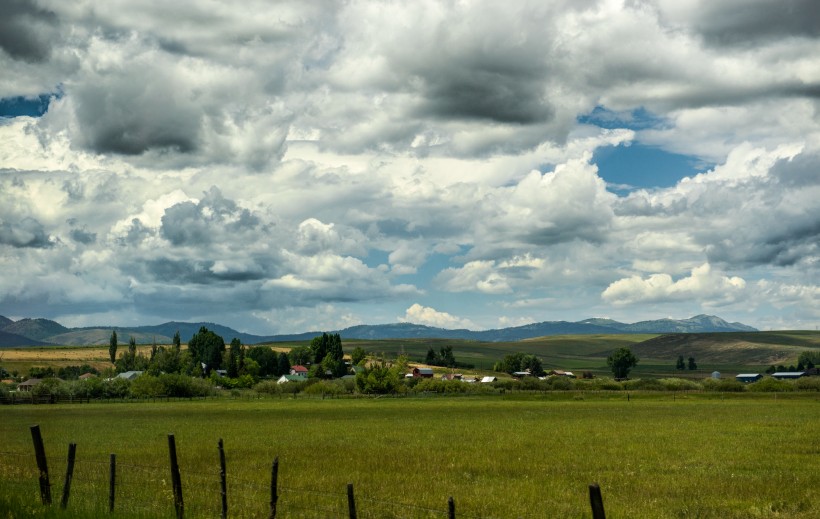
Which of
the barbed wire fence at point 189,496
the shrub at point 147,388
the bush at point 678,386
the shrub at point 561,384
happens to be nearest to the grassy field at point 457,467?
the barbed wire fence at point 189,496

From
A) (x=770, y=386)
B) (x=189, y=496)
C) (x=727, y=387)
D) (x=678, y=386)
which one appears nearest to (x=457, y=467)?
(x=189, y=496)

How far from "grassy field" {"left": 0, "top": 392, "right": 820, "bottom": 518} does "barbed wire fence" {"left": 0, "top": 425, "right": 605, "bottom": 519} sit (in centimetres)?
10

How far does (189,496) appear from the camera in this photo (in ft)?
86.5

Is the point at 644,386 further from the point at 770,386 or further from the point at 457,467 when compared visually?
the point at 457,467

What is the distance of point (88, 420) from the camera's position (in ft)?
261

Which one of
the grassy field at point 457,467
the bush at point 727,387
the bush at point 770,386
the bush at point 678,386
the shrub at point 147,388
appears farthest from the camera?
the shrub at point 147,388

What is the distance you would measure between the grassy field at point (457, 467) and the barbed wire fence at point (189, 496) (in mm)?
105

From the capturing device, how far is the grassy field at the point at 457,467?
24.9 metres

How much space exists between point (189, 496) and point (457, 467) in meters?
13.3

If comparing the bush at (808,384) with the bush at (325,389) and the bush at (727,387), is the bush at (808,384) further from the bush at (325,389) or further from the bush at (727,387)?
the bush at (325,389)

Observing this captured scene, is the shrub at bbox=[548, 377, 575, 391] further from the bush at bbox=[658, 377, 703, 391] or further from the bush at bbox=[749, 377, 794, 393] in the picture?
the bush at bbox=[749, 377, 794, 393]

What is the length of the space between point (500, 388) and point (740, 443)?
11661cm

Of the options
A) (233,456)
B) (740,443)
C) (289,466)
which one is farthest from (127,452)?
(740,443)

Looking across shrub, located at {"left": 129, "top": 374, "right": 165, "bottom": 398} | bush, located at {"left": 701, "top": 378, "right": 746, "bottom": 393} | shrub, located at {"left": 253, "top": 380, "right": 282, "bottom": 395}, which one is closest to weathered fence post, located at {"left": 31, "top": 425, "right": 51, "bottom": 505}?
shrub, located at {"left": 129, "top": 374, "right": 165, "bottom": 398}
